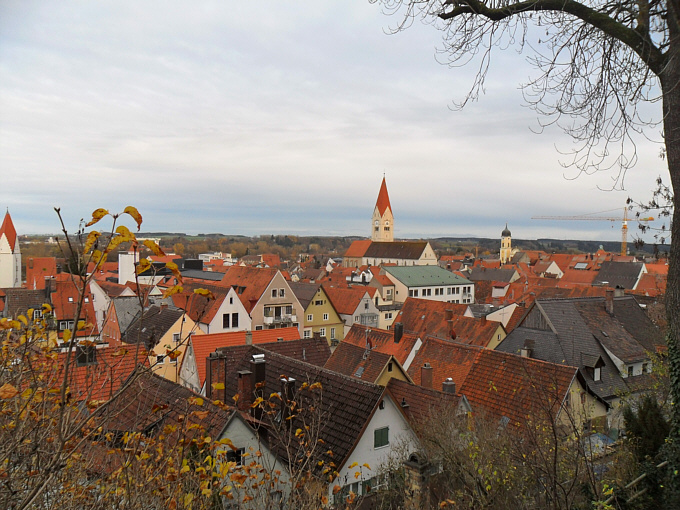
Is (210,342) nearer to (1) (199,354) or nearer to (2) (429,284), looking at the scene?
(1) (199,354)

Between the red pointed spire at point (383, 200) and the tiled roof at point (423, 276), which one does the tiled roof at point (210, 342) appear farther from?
the red pointed spire at point (383, 200)

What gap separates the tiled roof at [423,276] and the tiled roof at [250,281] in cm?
2840

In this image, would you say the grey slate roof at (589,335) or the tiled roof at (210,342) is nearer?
the tiled roof at (210,342)

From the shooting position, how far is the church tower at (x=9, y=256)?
62300 mm

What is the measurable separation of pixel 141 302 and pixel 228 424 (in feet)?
31.2

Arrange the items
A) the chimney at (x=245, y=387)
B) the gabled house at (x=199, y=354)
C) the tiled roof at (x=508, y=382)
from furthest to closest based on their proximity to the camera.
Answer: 1. the gabled house at (x=199, y=354)
2. the tiled roof at (x=508, y=382)
3. the chimney at (x=245, y=387)

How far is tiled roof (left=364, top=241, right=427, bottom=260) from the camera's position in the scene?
380 feet

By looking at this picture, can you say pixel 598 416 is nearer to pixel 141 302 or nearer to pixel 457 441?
pixel 457 441

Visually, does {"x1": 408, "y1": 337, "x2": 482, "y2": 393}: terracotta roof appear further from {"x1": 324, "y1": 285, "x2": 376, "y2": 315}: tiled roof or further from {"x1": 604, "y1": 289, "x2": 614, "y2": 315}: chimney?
{"x1": 324, "y1": 285, "x2": 376, "y2": 315}: tiled roof

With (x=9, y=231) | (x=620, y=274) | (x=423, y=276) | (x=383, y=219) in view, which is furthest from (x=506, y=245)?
(x=9, y=231)

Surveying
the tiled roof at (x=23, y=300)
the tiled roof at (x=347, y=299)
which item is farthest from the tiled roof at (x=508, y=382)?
the tiled roof at (x=23, y=300)

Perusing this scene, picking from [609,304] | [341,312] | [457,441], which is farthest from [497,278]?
[457,441]

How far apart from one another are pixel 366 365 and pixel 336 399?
267 inches

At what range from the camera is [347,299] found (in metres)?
52.2
